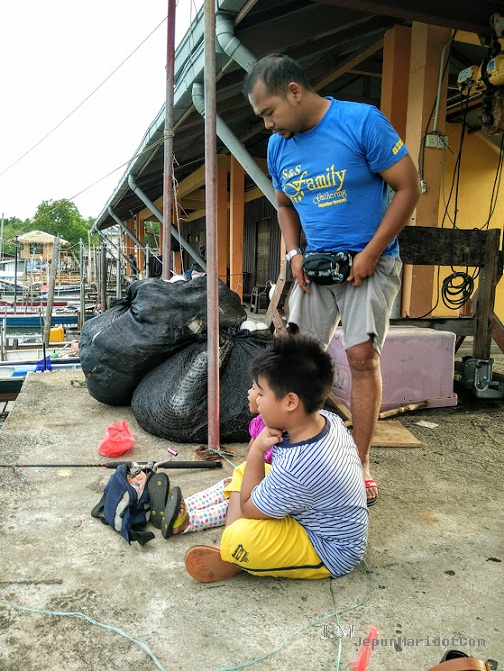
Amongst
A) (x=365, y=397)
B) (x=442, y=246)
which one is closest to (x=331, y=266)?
(x=365, y=397)

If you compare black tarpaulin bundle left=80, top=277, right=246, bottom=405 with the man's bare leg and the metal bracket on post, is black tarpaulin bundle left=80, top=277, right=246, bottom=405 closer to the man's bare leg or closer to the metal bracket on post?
the man's bare leg

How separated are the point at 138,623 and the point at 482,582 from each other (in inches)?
41.1

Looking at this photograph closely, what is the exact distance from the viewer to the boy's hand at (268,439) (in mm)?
1521

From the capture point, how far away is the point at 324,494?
147 centimetres

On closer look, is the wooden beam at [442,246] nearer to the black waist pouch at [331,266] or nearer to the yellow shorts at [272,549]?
the black waist pouch at [331,266]

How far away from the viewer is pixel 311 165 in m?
2.03

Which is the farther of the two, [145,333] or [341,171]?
[145,333]

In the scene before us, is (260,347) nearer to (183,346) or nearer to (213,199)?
(183,346)

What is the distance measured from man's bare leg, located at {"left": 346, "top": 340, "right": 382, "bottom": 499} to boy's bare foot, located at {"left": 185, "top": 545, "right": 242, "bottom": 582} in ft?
2.57

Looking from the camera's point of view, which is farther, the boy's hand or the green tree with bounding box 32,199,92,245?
the green tree with bounding box 32,199,92,245

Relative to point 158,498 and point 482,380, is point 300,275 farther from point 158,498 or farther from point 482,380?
point 482,380

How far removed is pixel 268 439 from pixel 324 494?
0.75 ft

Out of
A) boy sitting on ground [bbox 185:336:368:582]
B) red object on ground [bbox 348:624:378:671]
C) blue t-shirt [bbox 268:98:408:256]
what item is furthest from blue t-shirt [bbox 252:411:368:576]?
blue t-shirt [bbox 268:98:408:256]

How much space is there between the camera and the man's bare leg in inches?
81.5
